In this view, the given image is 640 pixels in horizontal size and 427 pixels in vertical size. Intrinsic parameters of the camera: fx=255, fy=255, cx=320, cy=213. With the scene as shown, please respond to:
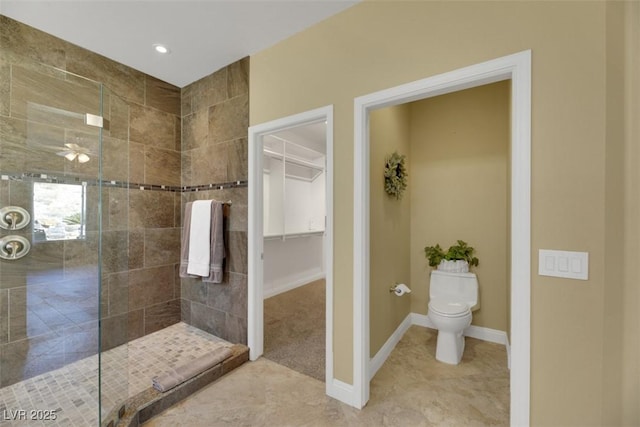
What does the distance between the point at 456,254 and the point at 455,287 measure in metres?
0.32

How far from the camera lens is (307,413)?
63.2 inches

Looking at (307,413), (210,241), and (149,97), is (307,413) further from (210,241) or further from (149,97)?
(149,97)

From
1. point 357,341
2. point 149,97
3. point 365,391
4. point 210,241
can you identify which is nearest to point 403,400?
point 365,391

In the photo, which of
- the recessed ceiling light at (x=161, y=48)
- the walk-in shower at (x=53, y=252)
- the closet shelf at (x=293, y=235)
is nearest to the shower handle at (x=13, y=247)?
the walk-in shower at (x=53, y=252)

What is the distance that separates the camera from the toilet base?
2.10 meters

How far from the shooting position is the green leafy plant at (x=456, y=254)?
100 inches

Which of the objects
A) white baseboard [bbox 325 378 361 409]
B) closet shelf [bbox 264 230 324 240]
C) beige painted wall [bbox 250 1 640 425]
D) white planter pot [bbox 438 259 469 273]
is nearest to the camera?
beige painted wall [bbox 250 1 640 425]

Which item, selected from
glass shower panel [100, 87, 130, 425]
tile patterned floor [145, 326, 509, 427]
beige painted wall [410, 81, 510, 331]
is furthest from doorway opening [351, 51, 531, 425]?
glass shower panel [100, 87, 130, 425]

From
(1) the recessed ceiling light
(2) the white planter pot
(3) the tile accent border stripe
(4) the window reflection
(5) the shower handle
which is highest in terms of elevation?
(1) the recessed ceiling light

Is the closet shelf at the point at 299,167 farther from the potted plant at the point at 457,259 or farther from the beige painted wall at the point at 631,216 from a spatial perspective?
the beige painted wall at the point at 631,216

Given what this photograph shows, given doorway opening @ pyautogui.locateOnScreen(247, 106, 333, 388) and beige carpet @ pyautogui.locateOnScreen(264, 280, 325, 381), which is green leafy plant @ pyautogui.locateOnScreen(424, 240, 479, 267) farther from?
beige carpet @ pyautogui.locateOnScreen(264, 280, 325, 381)

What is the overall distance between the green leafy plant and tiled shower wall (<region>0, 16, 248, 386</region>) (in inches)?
75.2

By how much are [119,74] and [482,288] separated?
403cm

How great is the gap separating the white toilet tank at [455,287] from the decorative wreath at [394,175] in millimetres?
935
